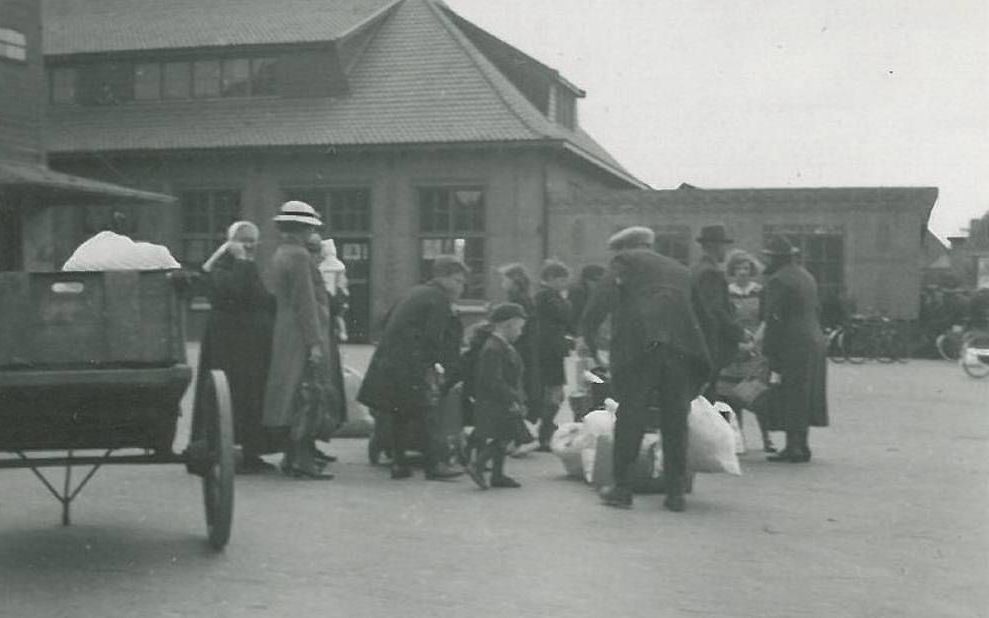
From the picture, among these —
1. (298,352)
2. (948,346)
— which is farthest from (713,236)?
(948,346)

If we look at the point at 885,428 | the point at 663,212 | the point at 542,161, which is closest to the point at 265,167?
the point at 542,161

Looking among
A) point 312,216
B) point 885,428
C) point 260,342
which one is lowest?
point 885,428

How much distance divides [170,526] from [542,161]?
78.7 feet

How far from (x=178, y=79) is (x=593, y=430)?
87.6ft

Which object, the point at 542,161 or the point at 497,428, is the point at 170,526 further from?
the point at 542,161

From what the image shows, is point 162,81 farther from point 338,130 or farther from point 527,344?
point 527,344

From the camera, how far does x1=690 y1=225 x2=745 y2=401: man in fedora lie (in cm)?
954

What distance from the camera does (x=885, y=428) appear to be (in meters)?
13.4

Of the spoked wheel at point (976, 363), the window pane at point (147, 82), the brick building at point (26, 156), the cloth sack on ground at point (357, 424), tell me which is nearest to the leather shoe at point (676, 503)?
the cloth sack on ground at point (357, 424)

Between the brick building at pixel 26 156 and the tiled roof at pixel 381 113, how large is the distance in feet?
15.9

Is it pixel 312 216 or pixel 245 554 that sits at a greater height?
pixel 312 216

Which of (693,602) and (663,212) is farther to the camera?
(663,212)

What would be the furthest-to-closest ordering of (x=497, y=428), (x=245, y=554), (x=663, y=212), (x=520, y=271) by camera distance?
(x=663, y=212) → (x=520, y=271) → (x=497, y=428) → (x=245, y=554)

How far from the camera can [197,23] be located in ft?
114
